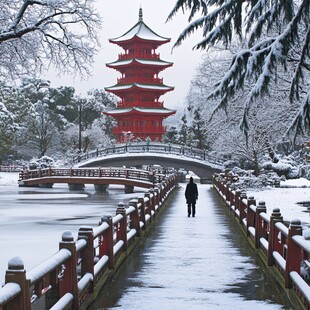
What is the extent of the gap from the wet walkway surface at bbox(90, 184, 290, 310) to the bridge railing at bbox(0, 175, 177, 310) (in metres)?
0.27

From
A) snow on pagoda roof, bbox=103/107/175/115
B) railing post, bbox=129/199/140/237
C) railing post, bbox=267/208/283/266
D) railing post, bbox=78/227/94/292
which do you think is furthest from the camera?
snow on pagoda roof, bbox=103/107/175/115

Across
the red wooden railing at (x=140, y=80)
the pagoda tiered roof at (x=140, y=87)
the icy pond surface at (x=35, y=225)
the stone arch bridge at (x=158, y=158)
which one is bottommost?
the icy pond surface at (x=35, y=225)

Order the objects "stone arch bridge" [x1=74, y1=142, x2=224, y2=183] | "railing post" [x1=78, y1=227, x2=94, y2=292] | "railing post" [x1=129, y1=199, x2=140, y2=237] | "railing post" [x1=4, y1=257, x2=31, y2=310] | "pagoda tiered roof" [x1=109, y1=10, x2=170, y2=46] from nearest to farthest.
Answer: "railing post" [x1=4, y1=257, x2=31, y2=310] < "railing post" [x1=78, y1=227, x2=94, y2=292] < "railing post" [x1=129, y1=199, x2=140, y2=237] < "stone arch bridge" [x1=74, y1=142, x2=224, y2=183] < "pagoda tiered roof" [x1=109, y1=10, x2=170, y2=46]

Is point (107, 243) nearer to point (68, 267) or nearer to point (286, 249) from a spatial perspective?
point (286, 249)

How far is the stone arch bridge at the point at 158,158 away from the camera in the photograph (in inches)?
2461

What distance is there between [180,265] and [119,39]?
73.1 metres

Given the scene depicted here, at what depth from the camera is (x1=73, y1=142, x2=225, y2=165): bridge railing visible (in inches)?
2480

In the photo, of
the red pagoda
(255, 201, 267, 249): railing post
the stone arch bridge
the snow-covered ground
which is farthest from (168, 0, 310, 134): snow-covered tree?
the red pagoda

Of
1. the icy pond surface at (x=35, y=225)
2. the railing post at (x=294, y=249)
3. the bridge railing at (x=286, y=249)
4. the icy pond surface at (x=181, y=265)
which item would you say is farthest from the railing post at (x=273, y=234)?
the icy pond surface at (x=35, y=225)

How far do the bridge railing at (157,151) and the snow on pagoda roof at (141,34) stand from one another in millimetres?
17815

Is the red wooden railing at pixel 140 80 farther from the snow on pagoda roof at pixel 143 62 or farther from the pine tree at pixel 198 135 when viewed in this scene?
the pine tree at pixel 198 135

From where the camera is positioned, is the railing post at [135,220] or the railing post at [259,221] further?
the railing post at [135,220]

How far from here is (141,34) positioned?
81750 mm

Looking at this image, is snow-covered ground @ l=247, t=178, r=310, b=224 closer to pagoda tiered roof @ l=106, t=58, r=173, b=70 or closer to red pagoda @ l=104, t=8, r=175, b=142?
red pagoda @ l=104, t=8, r=175, b=142
